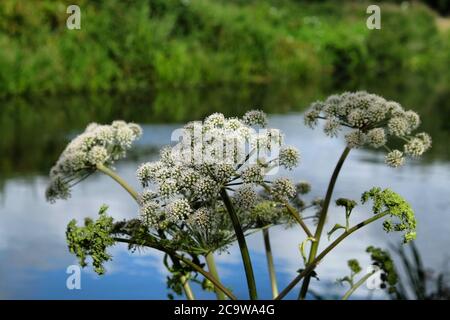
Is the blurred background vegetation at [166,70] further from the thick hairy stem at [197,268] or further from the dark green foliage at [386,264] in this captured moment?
the thick hairy stem at [197,268]

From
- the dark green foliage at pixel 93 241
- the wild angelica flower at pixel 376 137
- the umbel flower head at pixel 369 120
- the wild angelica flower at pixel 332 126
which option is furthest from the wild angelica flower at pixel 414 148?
the dark green foliage at pixel 93 241

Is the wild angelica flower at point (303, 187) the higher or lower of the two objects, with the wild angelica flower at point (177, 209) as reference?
higher

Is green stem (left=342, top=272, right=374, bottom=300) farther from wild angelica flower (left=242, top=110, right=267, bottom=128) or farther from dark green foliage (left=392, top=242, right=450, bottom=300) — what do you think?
dark green foliage (left=392, top=242, right=450, bottom=300)

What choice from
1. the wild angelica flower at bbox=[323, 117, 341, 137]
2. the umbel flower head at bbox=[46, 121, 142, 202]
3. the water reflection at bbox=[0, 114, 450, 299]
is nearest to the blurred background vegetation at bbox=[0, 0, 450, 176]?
the water reflection at bbox=[0, 114, 450, 299]

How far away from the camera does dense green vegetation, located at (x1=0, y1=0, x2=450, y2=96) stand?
15281 millimetres

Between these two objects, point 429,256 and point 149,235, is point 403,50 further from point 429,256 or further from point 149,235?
point 149,235

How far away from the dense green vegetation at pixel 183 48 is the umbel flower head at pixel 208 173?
40.4ft

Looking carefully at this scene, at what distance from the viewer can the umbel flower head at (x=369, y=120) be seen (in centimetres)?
247

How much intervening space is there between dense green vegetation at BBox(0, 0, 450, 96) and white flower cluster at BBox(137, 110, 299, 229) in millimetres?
12322

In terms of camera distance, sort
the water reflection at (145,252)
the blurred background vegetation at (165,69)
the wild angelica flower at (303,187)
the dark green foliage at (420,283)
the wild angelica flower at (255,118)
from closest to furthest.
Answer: the wild angelica flower at (255,118)
the wild angelica flower at (303,187)
the dark green foliage at (420,283)
the water reflection at (145,252)
the blurred background vegetation at (165,69)

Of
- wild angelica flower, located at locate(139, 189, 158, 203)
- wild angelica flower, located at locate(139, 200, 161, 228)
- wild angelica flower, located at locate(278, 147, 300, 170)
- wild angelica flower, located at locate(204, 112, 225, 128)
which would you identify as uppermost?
wild angelica flower, located at locate(204, 112, 225, 128)
